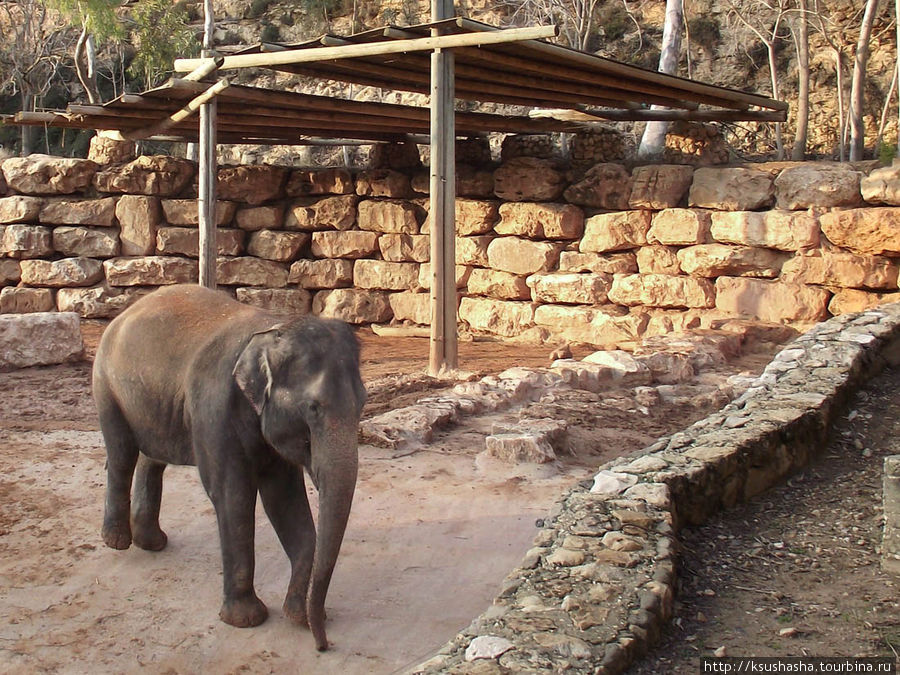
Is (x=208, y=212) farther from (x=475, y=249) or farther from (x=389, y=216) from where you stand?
(x=475, y=249)

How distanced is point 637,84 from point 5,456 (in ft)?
23.6

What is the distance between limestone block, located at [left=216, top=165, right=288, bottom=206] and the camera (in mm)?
15258

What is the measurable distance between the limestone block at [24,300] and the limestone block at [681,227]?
9.54 metres

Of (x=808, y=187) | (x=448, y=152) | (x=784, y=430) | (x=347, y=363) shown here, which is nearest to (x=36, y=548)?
(x=347, y=363)

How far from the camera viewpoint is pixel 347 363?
13.4 feet

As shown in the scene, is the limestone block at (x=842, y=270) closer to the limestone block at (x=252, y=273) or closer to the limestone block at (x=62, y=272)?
the limestone block at (x=252, y=273)

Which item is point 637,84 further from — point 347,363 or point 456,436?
point 347,363

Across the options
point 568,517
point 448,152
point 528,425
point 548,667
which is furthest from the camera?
point 448,152

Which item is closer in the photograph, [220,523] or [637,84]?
[220,523]

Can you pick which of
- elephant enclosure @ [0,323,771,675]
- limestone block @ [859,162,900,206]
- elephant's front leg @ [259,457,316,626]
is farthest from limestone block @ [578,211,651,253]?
elephant's front leg @ [259,457,316,626]

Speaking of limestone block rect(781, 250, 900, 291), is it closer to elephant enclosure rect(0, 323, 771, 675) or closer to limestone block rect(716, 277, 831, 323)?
limestone block rect(716, 277, 831, 323)

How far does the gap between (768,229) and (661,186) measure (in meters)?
1.60

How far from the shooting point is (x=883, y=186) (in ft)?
36.7

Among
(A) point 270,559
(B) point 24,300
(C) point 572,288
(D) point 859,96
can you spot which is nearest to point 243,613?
(A) point 270,559
